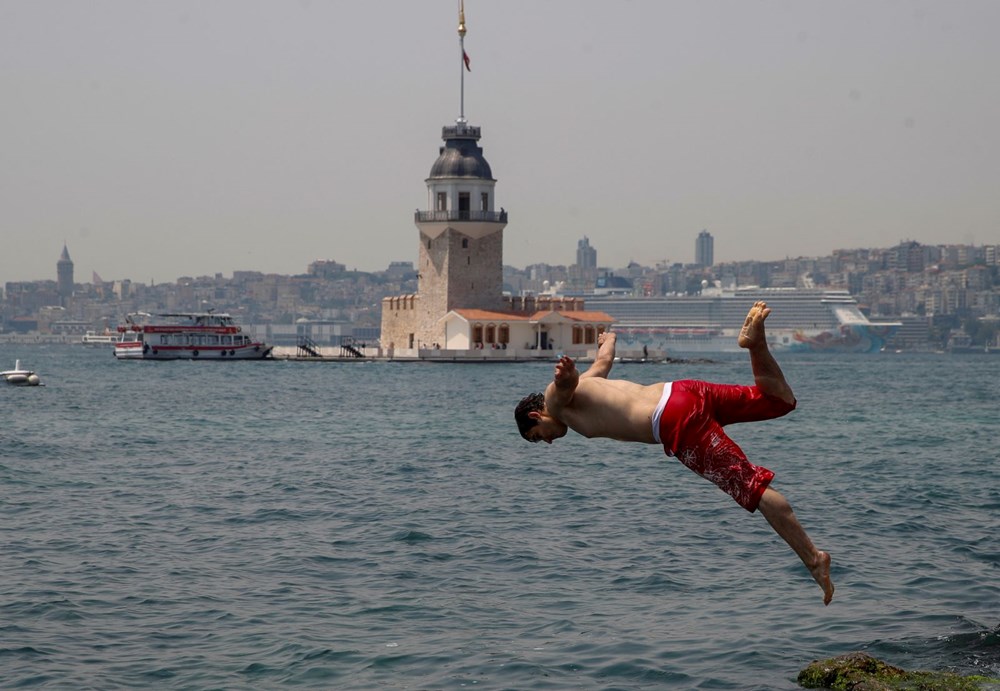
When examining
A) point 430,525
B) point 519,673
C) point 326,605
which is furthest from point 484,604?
point 430,525

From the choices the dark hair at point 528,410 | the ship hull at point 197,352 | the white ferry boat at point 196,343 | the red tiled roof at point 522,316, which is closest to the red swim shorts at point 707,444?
the dark hair at point 528,410

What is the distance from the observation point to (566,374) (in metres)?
7.39

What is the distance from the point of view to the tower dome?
298 ft

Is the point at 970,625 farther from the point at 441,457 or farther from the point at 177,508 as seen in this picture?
the point at 441,457

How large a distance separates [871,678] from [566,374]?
3977 millimetres

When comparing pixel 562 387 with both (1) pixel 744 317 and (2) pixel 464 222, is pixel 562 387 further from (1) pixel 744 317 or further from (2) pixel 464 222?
(1) pixel 744 317

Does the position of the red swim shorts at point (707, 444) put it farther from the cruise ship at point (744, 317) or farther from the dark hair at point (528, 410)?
the cruise ship at point (744, 317)

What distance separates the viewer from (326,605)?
13.0 metres

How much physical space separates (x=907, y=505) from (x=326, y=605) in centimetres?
1051

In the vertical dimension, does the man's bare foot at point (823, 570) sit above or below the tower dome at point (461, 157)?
below

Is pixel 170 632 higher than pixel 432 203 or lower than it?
lower

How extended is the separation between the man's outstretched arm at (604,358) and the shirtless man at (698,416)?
0.13 m

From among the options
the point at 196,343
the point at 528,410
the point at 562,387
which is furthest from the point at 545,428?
the point at 196,343

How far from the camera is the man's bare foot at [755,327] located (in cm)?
748
